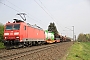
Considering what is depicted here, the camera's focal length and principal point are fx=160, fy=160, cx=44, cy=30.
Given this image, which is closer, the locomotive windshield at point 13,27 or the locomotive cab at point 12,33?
the locomotive cab at point 12,33

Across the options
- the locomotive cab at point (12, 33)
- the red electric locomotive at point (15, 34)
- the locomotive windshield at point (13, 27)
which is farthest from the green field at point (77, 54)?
the locomotive windshield at point (13, 27)

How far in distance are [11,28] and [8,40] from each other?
161 cm

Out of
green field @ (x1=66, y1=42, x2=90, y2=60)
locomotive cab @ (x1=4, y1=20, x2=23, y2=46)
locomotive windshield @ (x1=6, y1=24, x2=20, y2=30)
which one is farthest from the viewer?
locomotive windshield @ (x1=6, y1=24, x2=20, y2=30)

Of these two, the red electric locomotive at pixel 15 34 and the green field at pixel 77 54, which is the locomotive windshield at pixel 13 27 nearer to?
the red electric locomotive at pixel 15 34

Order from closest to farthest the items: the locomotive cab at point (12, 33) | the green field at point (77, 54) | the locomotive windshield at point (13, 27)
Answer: the green field at point (77, 54)
the locomotive cab at point (12, 33)
the locomotive windshield at point (13, 27)

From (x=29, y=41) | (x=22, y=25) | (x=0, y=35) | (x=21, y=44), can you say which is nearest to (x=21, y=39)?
(x=21, y=44)

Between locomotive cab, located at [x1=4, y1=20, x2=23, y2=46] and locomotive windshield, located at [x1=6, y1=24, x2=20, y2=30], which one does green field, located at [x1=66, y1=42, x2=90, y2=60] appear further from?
locomotive windshield, located at [x1=6, y1=24, x2=20, y2=30]

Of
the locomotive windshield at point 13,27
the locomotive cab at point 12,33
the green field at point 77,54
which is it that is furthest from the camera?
the locomotive windshield at point 13,27

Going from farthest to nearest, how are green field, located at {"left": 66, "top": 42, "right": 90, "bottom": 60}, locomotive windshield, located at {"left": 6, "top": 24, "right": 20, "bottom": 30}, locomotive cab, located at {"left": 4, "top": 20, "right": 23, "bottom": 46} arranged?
locomotive windshield, located at {"left": 6, "top": 24, "right": 20, "bottom": 30}, locomotive cab, located at {"left": 4, "top": 20, "right": 23, "bottom": 46}, green field, located at {"left": 66, "top": 42, "right": 90, "bottom": 60}

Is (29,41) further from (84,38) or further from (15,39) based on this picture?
(84,38)

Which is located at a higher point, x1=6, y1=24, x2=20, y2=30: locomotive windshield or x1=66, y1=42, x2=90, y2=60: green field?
x1=6, y1=24, x2=20, y2=30: locomotive windshield

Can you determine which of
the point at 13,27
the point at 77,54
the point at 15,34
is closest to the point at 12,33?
the point at 15,34

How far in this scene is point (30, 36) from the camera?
2248 centimetres

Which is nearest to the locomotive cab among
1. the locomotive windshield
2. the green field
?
the locomotive windshield
